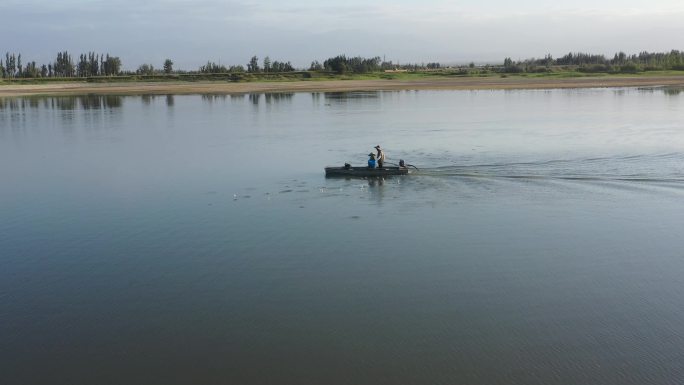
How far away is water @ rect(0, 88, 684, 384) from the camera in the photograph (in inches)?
413

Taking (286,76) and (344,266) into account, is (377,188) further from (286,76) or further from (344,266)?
(286,76)

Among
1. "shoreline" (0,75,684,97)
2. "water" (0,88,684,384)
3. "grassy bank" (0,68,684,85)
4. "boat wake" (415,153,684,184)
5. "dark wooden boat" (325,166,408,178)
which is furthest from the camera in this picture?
"grassy bank" (0,68,684,85)

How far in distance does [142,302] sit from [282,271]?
9.76 ft

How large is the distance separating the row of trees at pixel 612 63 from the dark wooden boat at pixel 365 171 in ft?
301

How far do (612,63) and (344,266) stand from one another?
126 m

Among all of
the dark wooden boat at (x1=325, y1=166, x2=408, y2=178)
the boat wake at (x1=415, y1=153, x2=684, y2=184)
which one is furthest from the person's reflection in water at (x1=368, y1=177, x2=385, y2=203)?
the boat wake at (x1=415, y1=153, x2=684, y2=184)

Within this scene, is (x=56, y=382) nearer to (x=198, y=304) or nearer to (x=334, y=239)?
(x=198, y=304)

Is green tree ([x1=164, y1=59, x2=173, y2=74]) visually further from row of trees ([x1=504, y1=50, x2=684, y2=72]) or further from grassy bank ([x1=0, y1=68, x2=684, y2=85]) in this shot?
row of trees ([x1=504, y1=50, x2=684, y2=72])

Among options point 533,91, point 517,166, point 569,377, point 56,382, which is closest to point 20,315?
point 56,382

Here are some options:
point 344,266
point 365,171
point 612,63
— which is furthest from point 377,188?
point 612,63

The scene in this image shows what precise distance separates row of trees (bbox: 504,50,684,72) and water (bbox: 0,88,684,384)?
82334 mm

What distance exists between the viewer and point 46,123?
47.3 metres

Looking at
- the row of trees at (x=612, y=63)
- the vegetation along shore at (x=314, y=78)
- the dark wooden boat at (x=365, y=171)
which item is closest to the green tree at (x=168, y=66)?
the vegetation along shore at (x=314, y=78)

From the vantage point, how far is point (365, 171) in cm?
2516
